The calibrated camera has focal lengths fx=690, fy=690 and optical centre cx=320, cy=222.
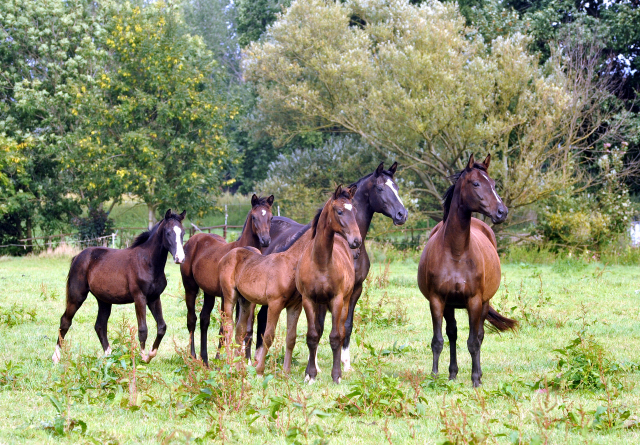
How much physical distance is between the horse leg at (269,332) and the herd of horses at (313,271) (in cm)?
1

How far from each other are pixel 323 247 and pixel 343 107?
1780cm

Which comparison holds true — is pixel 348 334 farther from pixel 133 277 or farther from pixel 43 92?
pixel 43 92

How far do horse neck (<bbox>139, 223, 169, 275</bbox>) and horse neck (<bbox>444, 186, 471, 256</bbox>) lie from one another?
3.42 meters

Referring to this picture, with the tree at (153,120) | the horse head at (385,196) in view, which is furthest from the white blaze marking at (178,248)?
A: the tree at (153,120)

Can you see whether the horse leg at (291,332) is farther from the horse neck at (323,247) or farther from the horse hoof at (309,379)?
the horse neck at (323,247)

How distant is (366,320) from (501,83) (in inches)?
499

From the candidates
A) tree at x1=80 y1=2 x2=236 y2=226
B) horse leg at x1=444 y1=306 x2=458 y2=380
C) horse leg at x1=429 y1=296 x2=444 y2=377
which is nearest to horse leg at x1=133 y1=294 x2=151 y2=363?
horse leg at x1=429 y1=296 x2=444 y2=377

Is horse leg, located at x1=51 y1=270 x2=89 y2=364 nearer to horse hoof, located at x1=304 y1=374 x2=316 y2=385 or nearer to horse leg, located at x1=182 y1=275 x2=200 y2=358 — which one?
horse leg, located at x1=182 y1=275 x2=200 y2=358

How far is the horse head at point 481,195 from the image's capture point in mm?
7059

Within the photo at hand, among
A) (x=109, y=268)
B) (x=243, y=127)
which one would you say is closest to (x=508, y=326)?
(x=109, y=268)

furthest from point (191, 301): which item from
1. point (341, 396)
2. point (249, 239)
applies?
point (341, 396)

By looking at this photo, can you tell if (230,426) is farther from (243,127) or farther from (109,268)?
(243,127)

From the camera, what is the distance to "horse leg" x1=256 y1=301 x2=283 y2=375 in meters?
7.32

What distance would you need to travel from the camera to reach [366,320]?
10969 millimetres
